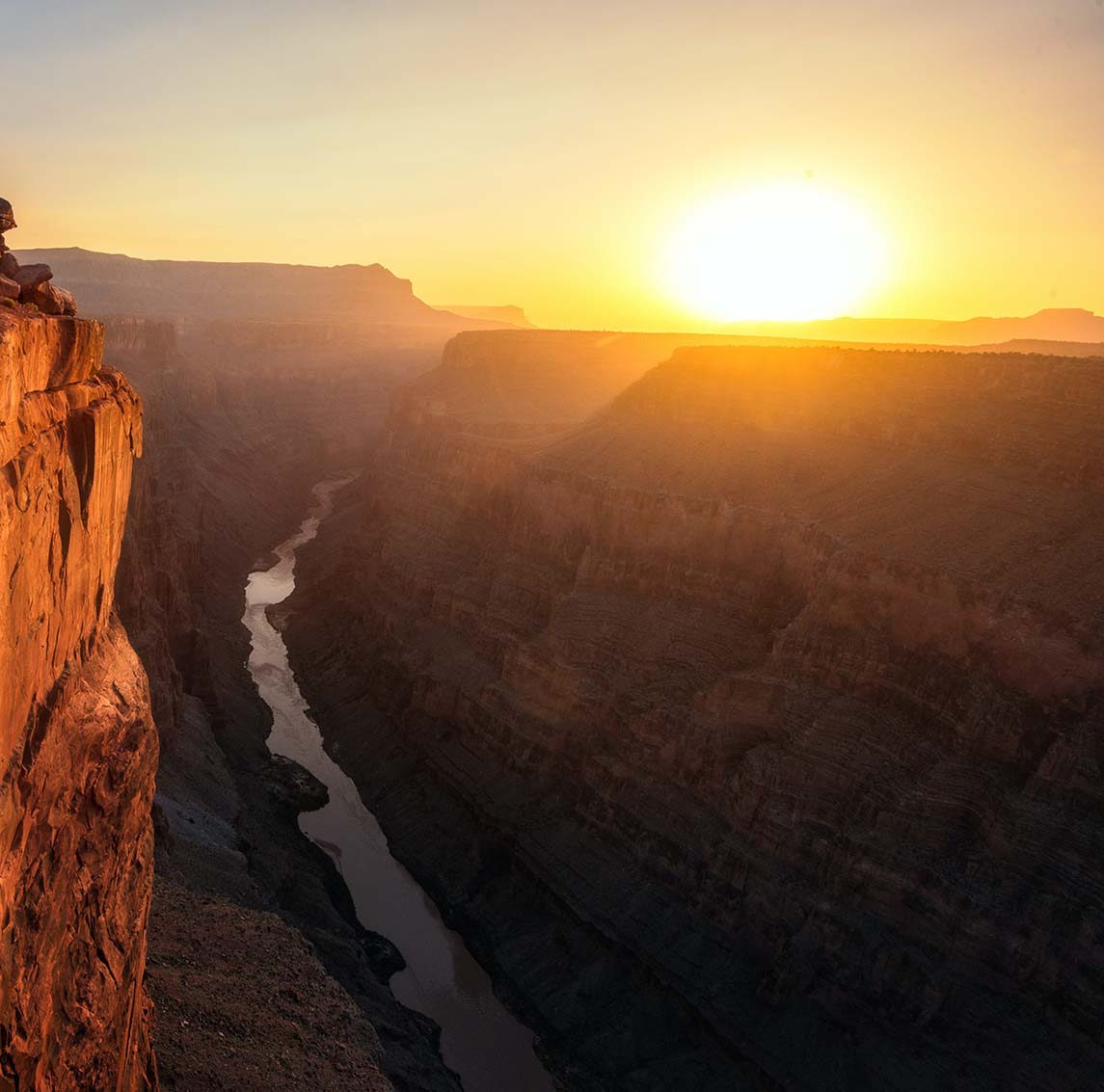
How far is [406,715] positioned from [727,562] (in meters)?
17.7

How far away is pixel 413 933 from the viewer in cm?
3553

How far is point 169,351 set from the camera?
336ft

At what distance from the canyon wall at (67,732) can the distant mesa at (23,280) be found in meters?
0.58

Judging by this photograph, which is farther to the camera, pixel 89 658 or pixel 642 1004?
pixel 642 1004

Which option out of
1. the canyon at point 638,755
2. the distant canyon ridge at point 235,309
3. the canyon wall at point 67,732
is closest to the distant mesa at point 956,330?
the distant canyon ridge at point 235,309

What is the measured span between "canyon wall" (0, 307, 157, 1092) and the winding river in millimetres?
16871

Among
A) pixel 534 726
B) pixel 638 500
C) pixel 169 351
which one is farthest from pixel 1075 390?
pixel 169 351

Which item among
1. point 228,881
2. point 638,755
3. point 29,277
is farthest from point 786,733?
point 29,277

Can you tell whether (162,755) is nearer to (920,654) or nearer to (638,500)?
(638,500)

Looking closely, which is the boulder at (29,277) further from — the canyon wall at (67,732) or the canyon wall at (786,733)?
the canyon wall at (786,733)

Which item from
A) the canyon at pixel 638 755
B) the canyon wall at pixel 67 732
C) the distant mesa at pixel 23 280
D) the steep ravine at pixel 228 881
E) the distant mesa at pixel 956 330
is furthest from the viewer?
the distant mesa at pixel 956 330

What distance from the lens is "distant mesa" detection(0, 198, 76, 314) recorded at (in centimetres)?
1198

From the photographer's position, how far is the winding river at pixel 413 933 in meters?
29.9

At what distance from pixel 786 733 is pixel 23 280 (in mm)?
26390
